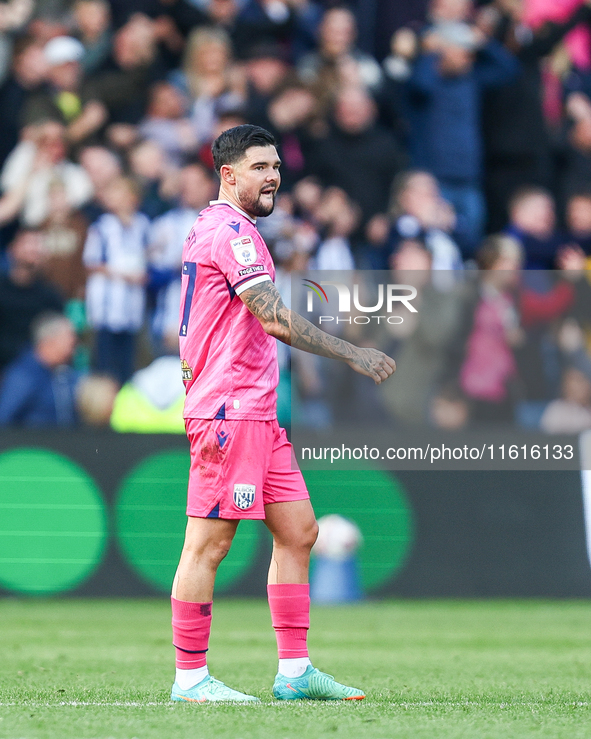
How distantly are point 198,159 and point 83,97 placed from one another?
3.90 feet

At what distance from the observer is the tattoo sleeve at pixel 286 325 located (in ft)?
12.3

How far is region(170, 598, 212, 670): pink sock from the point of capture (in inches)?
151

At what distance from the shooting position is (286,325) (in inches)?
147

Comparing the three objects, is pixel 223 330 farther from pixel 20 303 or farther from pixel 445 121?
pixel 445 121

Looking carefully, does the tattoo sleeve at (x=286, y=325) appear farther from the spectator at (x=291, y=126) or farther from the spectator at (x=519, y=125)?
the spectator at (x=519, y=125)

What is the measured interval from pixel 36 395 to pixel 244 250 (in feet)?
15.5

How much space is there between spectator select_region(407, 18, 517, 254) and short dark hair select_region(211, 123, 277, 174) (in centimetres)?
590

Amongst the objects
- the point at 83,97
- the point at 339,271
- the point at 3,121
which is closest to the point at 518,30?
the point at 339,271

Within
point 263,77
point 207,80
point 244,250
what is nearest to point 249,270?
point 244,250

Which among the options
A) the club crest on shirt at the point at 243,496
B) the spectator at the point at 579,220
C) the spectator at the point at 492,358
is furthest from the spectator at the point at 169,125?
the club crest on shirt at the point at 243,496

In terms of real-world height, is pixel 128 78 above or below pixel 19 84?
above

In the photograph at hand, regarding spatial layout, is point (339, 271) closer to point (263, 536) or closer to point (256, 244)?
point (263, 536)

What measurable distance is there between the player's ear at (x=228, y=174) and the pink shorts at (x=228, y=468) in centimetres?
86

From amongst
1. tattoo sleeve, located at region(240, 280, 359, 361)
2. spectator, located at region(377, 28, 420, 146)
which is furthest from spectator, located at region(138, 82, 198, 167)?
tattoo sleeve, located at region(240, 280, 359, 361)
